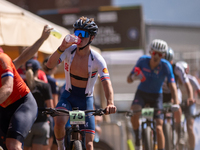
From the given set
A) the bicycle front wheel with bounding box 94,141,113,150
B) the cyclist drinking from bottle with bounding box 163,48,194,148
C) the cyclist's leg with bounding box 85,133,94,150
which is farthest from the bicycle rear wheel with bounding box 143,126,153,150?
the cyclist's leg with bounding box 85,133,94,150

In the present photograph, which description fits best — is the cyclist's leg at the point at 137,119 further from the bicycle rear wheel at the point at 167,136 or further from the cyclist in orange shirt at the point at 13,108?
the cyclist in orange shirt at the point at 13,108

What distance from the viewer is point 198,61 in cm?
2948

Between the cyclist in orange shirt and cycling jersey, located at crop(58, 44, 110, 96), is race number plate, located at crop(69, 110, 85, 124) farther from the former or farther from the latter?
cycling jersey, located at crop(58, 44, 110, 96)

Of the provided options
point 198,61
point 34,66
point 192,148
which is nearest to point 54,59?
point 34,66

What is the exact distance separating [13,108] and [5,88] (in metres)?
0.52

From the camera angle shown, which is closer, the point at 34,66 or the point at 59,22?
the point at 34,66

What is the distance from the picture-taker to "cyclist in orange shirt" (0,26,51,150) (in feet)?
12.9

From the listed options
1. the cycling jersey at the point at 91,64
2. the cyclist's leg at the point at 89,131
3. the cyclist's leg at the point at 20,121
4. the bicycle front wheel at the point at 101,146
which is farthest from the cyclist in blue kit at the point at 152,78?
the cyclist's leg at the point at 20,121

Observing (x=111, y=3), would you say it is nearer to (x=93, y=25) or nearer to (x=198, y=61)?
(x=198, y=61)

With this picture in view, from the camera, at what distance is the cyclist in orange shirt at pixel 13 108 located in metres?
3.94

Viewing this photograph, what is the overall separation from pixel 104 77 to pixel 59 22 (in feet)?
43.6

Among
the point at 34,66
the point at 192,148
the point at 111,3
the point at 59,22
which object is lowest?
the point at 192,148

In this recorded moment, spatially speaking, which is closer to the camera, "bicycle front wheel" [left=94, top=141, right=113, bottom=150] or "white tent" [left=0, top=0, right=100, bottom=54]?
"white tent" [left=0, top=0, right=100, bottom=54]

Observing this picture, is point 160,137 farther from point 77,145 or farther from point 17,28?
point 17,28
